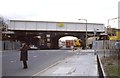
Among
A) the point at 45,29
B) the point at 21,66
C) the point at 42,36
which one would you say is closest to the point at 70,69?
the point at 21,66

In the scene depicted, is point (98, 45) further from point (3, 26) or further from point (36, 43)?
point (36, 43)

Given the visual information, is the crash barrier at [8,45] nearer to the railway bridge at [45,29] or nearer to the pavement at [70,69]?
the railway bridge at [45,29]

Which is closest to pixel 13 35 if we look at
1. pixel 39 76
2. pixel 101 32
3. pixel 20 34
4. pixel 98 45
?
pixel 20 34

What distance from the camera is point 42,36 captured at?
4350 inches

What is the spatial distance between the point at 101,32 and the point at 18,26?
78.9ft

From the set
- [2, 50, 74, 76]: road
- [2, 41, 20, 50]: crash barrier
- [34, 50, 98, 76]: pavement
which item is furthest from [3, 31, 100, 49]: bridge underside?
[34, 50, 98, 76]: pavement

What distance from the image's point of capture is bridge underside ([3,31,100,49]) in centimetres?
10700

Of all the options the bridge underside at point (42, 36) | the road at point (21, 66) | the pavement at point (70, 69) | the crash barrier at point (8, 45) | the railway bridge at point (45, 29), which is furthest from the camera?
the bridge underside at point (42, 36)

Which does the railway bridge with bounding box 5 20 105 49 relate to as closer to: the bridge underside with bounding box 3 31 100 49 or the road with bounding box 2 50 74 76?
the bridge underside with bounding box 3 31 100 49

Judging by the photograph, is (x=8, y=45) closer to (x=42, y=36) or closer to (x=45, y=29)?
(x=45, y=29)

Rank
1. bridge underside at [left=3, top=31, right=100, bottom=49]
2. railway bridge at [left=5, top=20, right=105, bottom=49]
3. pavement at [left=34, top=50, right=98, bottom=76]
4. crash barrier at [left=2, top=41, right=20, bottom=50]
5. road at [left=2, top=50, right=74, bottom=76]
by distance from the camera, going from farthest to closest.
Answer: bridge underside at [left=3, top=31, right=100, bottom=49] < railway bridge at [left=5, top=20, right=105, bottom=49] < crash barrier at [left=2, top=41, right=20, bottom=50] < road at [left=2, top=50, right=74, bottom=76] < pavement at [left=34, top=50, right=98, bottom=76]

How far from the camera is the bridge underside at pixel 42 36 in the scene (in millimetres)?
107000

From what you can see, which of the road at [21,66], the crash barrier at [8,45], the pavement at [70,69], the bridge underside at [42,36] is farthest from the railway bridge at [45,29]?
the pavement at [70,69]

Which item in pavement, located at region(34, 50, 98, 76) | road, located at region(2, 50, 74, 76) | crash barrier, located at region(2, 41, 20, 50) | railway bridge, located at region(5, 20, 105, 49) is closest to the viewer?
pavement, located at region(34, 50, 98, 76)
